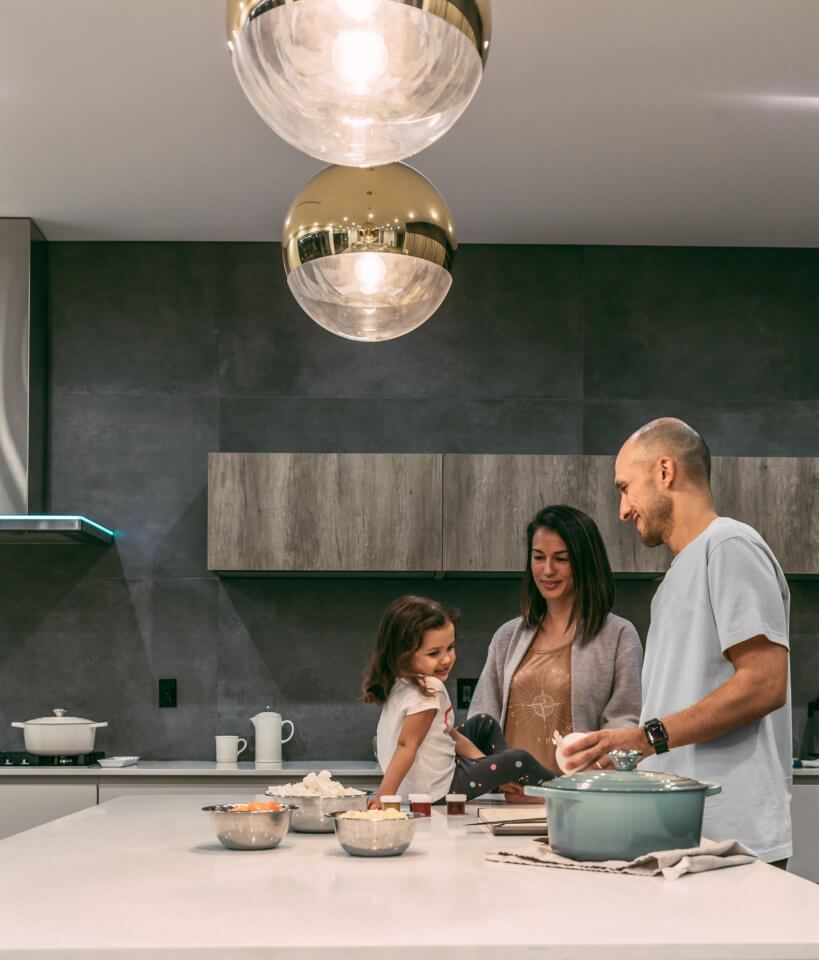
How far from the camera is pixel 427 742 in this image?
2.91 metres

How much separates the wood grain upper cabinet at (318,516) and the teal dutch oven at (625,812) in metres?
2.64

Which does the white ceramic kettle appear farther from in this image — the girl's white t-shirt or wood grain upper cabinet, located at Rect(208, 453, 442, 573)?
the girl's white t-shirt

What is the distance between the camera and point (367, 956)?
4.20 ft

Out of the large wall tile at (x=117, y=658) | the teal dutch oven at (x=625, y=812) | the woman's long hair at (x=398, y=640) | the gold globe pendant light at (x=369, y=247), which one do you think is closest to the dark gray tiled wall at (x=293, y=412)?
the large wall tile at (x=117, y=658)

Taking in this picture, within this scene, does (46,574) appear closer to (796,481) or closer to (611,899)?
(796,481)

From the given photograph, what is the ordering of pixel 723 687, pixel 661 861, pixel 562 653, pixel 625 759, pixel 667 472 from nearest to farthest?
pixel 661 861
pixel 625 759
pixel 723 687
pixel 667 472
pixel 562 653

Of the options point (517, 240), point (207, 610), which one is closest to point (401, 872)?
point (207, 610)

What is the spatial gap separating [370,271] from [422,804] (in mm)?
1067

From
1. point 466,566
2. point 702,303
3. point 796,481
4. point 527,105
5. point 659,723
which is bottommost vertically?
point 659,723

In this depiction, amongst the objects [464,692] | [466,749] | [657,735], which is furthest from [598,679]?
[464,692]

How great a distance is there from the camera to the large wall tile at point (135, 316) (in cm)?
489

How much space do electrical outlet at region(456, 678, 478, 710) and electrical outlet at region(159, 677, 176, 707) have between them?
109 centimetres

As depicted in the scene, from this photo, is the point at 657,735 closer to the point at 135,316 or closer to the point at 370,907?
the point at 370,907

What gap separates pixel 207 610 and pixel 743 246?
2.60 m
